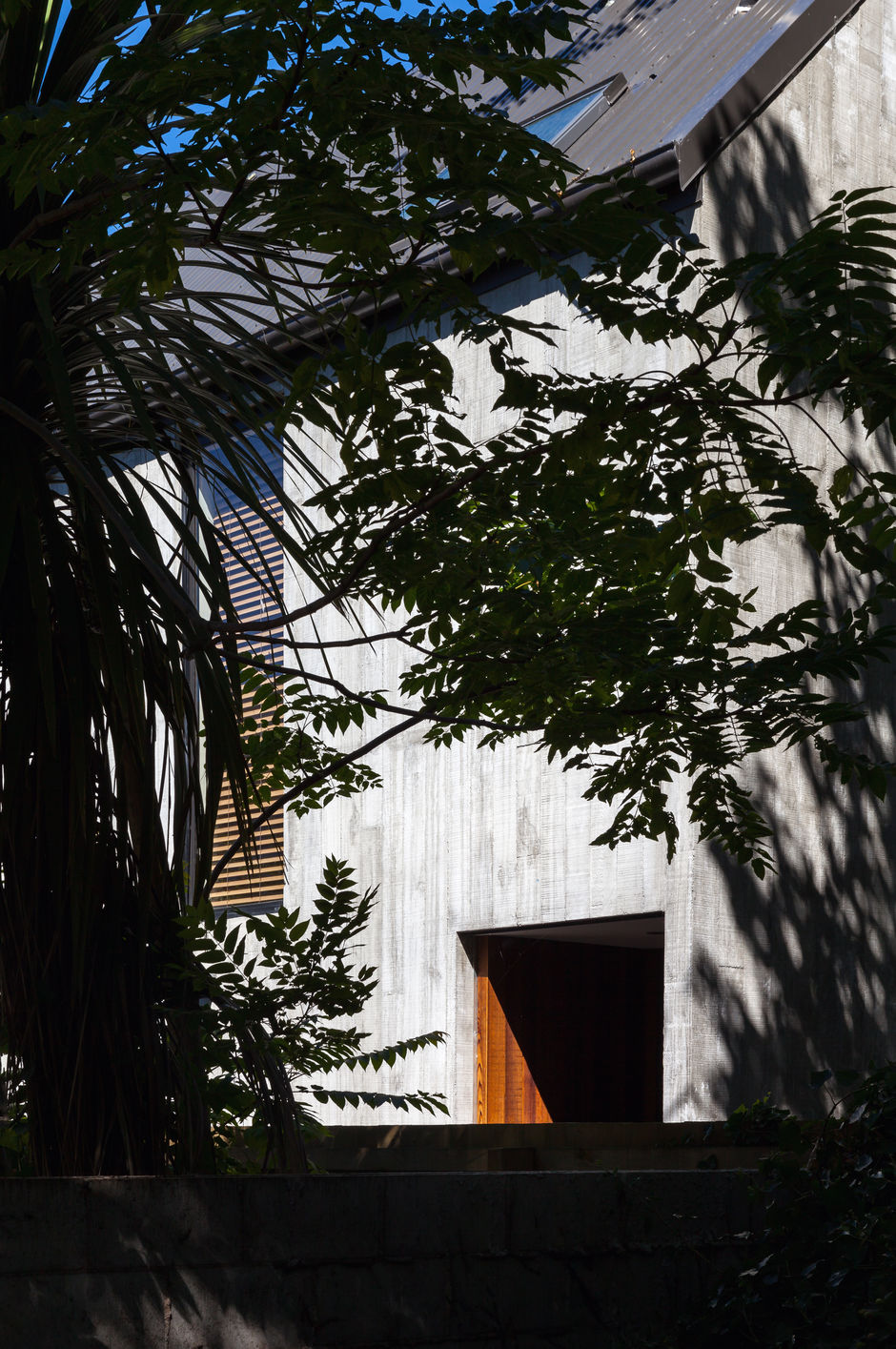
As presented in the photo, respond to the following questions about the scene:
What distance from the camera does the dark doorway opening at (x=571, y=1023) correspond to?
29.0ft

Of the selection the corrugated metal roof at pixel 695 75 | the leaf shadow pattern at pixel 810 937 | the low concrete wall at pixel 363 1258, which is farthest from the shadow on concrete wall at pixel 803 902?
the low concrete wall at pixel 363 1258

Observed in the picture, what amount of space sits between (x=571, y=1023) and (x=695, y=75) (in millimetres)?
5898

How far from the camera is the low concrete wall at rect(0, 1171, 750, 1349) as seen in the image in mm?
2846

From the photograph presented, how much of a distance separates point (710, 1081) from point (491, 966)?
1.83 meters

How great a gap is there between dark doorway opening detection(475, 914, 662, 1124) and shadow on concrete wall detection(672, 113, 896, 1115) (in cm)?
60

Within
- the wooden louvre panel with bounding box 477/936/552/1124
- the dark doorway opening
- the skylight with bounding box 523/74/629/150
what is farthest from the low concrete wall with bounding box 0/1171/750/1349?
the skylight with bounding box 523/74/629/150

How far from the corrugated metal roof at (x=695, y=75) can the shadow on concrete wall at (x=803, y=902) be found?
241 millimetres

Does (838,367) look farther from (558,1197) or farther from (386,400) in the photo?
(558,1197)

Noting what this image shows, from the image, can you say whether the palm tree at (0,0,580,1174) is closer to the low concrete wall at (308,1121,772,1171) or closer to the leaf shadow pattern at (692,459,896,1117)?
the low concrete wall at (308,1121,772,1171)

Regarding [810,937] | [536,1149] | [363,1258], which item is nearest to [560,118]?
[810,937]

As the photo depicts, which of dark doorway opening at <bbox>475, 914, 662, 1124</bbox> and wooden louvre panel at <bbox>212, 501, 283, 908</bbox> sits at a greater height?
wooden louvre panel at <bbox>212, 501, 283, 908</bbox>

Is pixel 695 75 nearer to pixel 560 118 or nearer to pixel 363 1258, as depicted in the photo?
pixel 560 118

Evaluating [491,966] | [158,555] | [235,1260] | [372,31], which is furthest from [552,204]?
[491,966]

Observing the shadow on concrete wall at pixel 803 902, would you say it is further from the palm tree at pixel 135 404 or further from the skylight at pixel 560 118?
the palm tree at pixel 135 404
